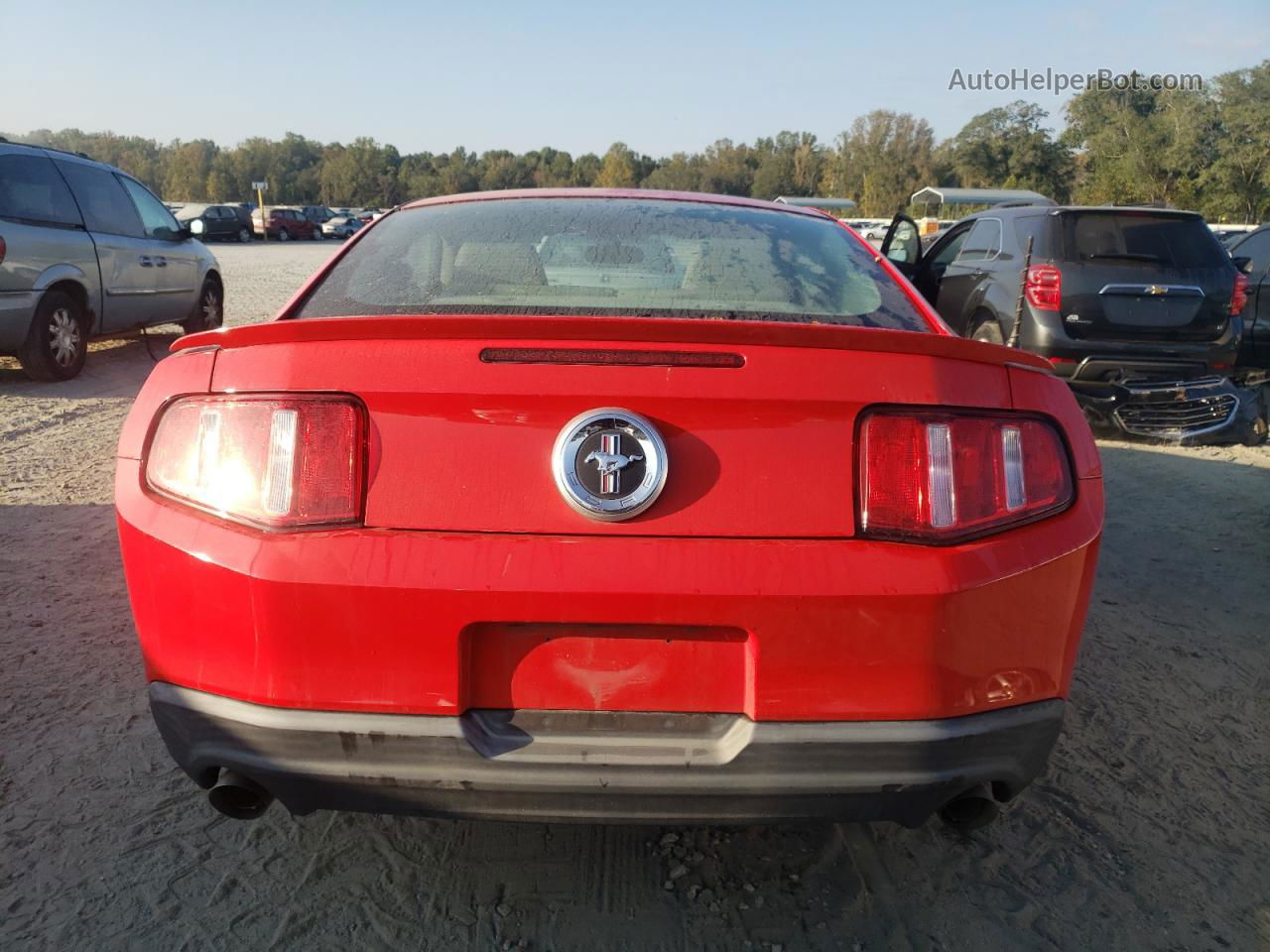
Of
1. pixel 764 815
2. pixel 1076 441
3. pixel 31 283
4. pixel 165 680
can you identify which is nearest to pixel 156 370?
pixel 165 680

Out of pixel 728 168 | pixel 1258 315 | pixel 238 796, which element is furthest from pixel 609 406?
pixel 728 168

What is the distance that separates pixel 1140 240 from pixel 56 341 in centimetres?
862

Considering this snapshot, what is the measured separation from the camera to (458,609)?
5.26 feet

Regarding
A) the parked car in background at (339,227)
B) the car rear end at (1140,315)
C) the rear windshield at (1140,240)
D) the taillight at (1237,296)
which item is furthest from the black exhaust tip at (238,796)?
the parked car in background at (339,227)

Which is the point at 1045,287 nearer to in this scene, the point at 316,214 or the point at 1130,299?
the point at 1130,299

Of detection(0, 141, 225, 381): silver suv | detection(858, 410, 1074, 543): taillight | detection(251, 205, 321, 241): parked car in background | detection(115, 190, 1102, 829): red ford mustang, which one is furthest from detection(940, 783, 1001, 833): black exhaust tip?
detection(251, 205, 321, 241): parked car in background

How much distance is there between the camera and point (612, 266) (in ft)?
8.08

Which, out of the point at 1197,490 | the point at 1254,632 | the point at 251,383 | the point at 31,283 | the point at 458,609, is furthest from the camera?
the point at 31,283

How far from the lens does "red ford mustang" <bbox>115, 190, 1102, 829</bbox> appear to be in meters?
1.62

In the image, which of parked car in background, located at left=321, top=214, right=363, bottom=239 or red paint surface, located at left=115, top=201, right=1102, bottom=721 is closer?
red paint surface, located at left=115, top=201, right=1102, bottom=721

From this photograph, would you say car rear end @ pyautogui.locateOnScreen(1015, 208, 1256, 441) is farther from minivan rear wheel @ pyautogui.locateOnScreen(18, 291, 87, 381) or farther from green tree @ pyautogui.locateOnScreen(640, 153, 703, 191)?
green tree @ pyautogui.locateOnScreen(640, 153, 703, 191)

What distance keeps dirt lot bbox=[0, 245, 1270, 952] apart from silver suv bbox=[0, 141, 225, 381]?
527cm

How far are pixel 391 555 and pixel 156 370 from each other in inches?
27.1

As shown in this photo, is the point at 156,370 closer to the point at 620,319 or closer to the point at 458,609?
the point at 458,609
